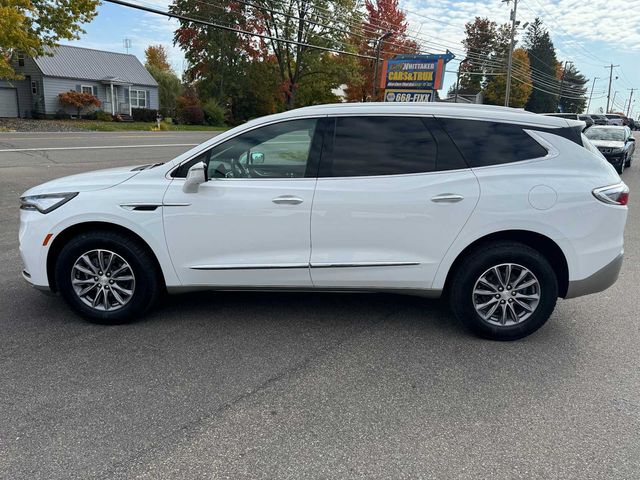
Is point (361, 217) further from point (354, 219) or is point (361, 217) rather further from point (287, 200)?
point (287, 200)

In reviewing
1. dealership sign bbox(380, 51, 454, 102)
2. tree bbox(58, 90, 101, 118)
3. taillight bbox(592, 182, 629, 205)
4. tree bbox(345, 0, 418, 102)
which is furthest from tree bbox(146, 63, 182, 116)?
taillight bbox(592, 182, 629, 205)

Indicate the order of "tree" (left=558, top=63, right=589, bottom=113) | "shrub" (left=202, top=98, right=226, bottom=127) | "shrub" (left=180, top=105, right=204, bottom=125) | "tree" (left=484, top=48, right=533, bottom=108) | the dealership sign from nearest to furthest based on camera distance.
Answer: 1. the dealership sign
2. "shrub" (left=180, top=105, right=204, bottom=125)
3. "shrub" (left=202, top=98, right=226, bottom=127)
4. "tree" (left=484, top=48, right=533, bottom=108)
5. "tree" (left=558, top=63, right=589, bottom=113)

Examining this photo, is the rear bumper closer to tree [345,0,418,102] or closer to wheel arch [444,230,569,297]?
wheel arch [444,230,569,297]

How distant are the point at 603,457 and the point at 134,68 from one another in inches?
1932

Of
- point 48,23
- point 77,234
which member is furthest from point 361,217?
point 48,23

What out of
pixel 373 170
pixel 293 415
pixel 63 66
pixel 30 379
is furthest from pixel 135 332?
pixel 63 66

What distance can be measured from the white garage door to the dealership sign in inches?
1198

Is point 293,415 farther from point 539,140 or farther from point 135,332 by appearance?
point 539,140

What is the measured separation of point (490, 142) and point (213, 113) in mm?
40787

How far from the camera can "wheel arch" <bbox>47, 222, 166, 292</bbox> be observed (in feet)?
13.3

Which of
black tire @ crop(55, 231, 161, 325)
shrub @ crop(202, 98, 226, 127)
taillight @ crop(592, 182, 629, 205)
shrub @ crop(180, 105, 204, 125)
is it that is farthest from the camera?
shrub @ crop(202, 98, 226, 127)

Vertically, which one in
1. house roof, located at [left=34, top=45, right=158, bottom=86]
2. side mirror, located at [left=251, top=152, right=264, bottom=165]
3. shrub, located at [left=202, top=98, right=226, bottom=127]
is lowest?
side mirror, located at [left=251, top=152, right=264, bottom=165]

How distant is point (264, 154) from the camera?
163 inches

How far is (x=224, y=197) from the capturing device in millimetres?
3910
